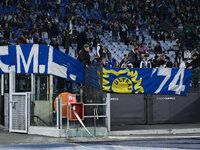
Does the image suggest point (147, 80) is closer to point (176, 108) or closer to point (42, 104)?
point (176, 108)

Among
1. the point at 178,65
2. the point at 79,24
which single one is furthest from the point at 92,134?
the point at 79,24

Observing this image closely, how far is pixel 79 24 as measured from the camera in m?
29.1

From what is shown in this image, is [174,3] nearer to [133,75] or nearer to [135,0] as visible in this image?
[135,0]

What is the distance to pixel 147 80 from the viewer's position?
58.6ft

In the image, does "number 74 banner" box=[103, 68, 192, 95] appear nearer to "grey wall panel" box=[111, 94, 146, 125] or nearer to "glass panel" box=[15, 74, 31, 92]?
"grey wall panel" box=[111, 94, 146, 125]

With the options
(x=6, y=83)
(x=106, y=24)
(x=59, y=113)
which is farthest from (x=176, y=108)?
(x=106, y=24)

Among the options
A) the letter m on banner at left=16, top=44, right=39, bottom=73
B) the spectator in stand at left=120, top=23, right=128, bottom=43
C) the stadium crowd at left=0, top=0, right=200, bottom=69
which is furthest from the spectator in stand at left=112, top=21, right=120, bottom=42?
the letter m on banner at left=16, top=44, right=39, bottom=73

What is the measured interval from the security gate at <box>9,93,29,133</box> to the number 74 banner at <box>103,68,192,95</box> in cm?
351

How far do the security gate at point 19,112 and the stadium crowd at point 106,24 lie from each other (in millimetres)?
4244

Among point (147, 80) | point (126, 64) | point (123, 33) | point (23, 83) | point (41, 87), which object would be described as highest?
point (123, 33)

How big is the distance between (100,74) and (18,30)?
39.4 ft

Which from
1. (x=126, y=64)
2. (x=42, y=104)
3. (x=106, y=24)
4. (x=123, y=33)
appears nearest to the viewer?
(x=42, y=104)

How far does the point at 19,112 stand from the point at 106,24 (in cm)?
1733

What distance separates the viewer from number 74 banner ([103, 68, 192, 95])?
1739cm
